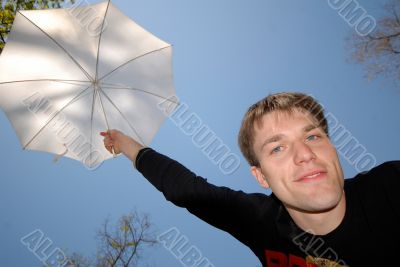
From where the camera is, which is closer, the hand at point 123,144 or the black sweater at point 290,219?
the black sweater at point 290,219

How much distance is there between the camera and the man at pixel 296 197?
203 cm

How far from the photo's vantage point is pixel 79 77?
568 centimetres

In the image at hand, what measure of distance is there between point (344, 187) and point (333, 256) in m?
0.56

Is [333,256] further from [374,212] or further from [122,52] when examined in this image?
[122,52]

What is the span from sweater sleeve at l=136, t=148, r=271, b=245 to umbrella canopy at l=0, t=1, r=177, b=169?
3.33 m

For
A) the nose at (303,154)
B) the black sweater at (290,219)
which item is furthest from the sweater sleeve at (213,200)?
the nose at (303,154)

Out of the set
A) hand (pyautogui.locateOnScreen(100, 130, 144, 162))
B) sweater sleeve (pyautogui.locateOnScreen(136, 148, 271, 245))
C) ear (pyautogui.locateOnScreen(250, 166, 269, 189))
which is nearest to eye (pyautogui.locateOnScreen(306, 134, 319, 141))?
ear (pyautogui.locateOnScreen(250, 166, 269, 189))

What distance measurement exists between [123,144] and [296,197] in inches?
103

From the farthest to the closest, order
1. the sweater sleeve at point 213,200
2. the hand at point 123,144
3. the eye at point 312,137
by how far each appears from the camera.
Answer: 1. the hand at point 123,144
2. the sweater sleeve at point 213,200
3. the eye at point 312,137

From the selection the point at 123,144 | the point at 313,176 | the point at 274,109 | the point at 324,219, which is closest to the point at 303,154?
the point at 313,176

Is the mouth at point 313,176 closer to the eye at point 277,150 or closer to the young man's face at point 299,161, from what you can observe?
the young man's face at point 299,161

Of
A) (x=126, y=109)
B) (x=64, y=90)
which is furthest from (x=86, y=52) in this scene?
(x=126, y=109)

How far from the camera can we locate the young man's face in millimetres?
2184

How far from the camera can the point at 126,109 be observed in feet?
20.3
